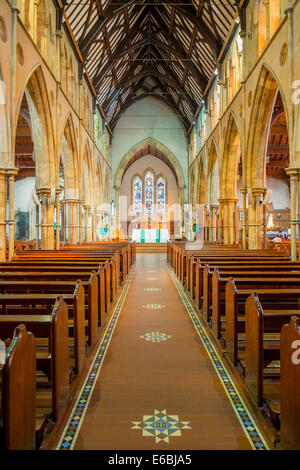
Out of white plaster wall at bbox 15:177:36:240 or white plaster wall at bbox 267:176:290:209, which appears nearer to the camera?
white plaster wall at bbox 15:177:36:240

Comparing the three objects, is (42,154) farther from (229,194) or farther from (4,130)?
(229,194)

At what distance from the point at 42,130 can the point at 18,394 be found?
37.7 ft

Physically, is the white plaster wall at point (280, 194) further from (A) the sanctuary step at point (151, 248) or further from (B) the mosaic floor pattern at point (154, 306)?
(B) the mosaic floor pattern at point (154, 306)

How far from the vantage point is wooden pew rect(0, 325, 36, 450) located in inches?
72.9

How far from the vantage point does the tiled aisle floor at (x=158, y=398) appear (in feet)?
8.63

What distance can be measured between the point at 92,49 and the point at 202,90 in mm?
6481

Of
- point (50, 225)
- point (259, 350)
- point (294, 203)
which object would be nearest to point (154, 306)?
point (259, 350)

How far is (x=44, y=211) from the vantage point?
12648 mm

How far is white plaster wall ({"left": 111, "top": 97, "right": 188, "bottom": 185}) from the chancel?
0.35 ft

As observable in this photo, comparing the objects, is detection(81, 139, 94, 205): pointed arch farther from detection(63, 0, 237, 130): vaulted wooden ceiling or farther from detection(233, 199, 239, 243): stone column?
detection(233, 199, 239, 243): stone column

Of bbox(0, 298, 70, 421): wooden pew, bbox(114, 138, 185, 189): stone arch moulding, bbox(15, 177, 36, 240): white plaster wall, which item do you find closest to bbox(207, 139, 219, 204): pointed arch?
bbox(114, 138, 185, 189): stone arch moulding

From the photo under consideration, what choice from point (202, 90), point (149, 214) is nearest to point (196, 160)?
point (202, 90)

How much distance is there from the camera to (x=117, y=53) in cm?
1962
